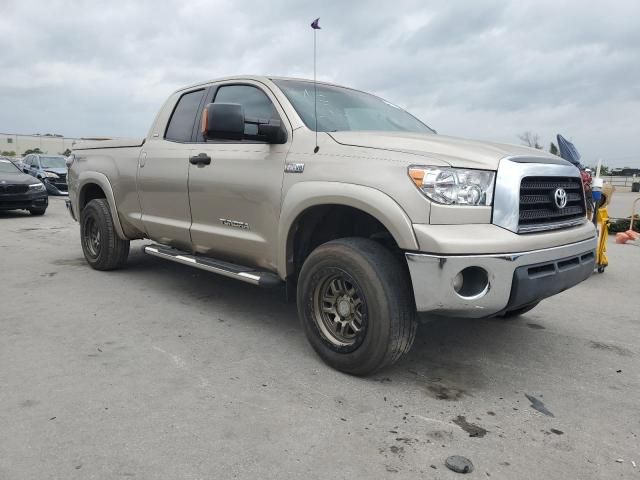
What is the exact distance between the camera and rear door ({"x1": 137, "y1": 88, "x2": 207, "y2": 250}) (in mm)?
4492

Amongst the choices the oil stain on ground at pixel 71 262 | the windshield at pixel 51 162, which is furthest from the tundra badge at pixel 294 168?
the windshield at pixel 51 162

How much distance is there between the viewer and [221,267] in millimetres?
4008

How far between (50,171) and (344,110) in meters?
16.4

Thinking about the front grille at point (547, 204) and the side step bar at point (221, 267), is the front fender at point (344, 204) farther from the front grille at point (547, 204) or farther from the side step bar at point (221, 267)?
the front grille at point (547, 204)

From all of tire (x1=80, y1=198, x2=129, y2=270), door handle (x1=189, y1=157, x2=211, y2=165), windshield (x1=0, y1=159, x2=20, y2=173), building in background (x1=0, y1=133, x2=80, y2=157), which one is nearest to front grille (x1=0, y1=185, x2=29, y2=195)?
windshield (x1=0, y1=159, x2=20, y2=173)

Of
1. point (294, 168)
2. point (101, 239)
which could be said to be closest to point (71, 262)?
point (101, 239)

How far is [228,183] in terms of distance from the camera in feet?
12.9

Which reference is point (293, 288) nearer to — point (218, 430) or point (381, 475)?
point (218, 430)

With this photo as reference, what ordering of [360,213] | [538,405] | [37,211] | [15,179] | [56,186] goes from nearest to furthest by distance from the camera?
[538,405] < [360,213] < [15,179] < [37,211] < [56,186]

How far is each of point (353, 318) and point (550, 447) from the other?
127cm

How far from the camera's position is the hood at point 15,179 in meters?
12.0

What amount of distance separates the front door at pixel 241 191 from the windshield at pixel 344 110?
19cm

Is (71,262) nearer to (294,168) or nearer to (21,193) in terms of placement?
(294,168)

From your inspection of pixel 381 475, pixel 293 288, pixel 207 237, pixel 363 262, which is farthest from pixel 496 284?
pixel 207 237
